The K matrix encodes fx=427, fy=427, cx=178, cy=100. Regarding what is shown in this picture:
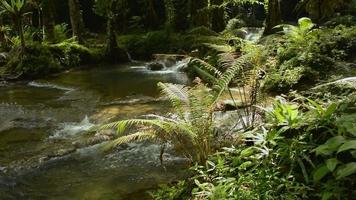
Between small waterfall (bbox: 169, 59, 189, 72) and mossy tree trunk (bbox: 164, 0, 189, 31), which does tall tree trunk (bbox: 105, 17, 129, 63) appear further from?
mossy tree trunk (bbox: 164, 0, 189, 31)

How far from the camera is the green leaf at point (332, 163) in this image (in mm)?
2846

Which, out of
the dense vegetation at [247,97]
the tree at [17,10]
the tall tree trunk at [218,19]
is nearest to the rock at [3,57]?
the dense vegetation at [247,97]

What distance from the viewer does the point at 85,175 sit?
17.8 feet

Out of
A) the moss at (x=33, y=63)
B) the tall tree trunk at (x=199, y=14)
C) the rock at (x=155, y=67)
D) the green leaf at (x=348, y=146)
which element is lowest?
the rock at (x=155, y=67)

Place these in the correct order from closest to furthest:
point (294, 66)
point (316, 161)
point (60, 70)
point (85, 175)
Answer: point (316, 161) < point (85, 175) < point (294, 66) < point (60, 70)

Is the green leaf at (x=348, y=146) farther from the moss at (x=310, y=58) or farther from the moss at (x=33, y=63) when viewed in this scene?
the moss at (x=33, y=63)

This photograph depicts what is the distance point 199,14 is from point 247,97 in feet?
28.6

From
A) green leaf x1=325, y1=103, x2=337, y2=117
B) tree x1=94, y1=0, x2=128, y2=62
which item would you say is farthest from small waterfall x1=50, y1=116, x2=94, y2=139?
tree x1=94, y1=0, x2=128, y2=62

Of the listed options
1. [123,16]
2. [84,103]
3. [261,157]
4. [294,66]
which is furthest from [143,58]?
[261,157]

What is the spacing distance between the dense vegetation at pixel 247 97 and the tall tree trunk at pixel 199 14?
5 centimetres

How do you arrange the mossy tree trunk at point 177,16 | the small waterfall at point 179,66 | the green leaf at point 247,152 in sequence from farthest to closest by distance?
the mossy tree trunk at point 177,16 → the small waterfall at point 179,66 → the green leaf at point 247,152

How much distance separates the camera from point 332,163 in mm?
2875

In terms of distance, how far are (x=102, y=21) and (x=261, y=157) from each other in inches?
912

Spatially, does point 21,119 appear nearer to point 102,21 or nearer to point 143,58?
point 143,58
